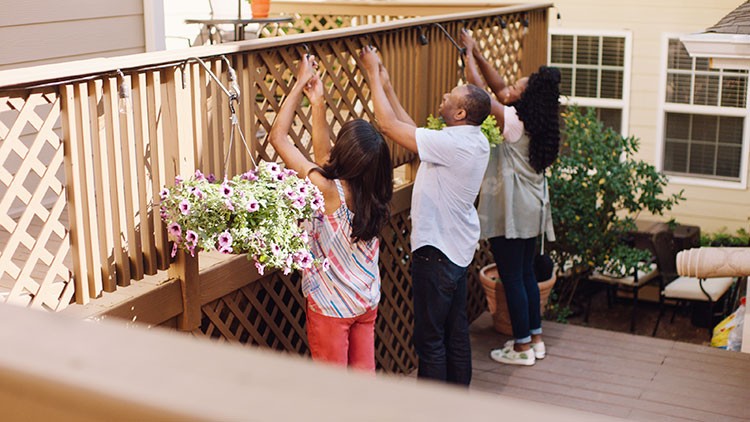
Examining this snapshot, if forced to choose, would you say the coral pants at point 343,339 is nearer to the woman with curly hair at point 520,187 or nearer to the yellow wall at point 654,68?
the woman with curly hair at point 520,187

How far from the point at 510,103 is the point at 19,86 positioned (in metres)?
3.26

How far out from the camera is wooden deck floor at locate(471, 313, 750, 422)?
5352mm

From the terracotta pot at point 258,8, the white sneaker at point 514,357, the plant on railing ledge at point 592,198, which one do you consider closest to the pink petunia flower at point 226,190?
the white sneaker at point 514,357

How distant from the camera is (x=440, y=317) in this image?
188 inches

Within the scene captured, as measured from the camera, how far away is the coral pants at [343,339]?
4.14 meters

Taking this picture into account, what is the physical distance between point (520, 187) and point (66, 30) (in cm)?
279

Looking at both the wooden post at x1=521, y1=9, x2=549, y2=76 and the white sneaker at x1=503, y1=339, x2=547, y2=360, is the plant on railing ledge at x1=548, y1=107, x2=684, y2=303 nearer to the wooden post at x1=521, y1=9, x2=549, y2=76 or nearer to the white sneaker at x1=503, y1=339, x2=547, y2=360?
the wooden post at x1=521, y1=9, x2=549, y2=76

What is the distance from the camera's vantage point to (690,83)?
11.5 metres

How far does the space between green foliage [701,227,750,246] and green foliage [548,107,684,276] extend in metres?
3.13

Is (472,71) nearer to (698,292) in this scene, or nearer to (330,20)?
(330,20)

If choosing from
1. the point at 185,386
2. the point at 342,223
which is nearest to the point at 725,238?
the point at 342,223

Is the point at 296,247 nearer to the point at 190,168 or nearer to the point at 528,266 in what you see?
the point at 190,168

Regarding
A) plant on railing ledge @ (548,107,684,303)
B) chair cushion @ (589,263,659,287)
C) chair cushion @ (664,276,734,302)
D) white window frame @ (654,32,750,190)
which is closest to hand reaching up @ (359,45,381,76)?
plant on railing ledge @ (548,107,684,303)

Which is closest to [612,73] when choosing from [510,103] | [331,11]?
[331,11]
